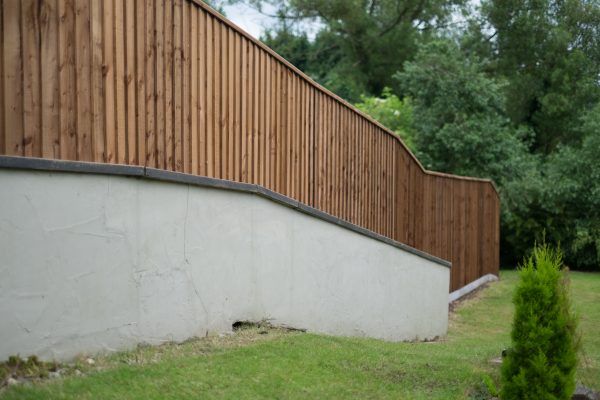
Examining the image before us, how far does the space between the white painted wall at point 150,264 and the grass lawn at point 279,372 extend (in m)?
0.24

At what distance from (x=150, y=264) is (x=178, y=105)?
1.35 meters

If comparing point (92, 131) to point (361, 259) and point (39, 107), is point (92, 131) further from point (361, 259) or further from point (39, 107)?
point (361, 259)

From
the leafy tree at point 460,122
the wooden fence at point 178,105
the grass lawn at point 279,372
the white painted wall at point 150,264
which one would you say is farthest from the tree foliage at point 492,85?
the grass lawn at point 279,372

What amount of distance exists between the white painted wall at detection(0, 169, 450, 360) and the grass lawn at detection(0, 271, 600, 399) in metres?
0.24

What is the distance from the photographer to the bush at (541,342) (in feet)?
15.9

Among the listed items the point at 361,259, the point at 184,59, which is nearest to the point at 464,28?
the point at 361,259

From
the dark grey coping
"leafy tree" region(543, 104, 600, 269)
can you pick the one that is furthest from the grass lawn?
"leafy tree" region(543, 104, 600, 269)

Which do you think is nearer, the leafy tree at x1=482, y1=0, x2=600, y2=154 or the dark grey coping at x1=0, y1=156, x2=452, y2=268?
the dark grey coping at x1=0, y1=156, x2=452, y2=268

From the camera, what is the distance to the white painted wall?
442 centimetres

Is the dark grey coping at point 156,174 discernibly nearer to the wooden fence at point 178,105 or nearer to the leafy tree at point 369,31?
the wooden fence at point 178,105

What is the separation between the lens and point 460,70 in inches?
770

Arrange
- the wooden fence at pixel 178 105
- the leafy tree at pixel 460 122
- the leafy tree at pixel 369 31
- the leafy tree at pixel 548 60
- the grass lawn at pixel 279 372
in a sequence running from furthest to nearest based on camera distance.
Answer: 1. the leafy tree at pixel 369 31
2. the leafy tree at pixel 548 60
3. the leafy tree at pixel 460 122
4. the wooden fence at pixel 178 105
5. the grass lawn at pixel 279 372

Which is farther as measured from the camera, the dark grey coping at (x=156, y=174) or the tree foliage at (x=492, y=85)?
the tree foliage at (x=492, y=85)

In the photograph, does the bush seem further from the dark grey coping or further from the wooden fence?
the wooden fence
